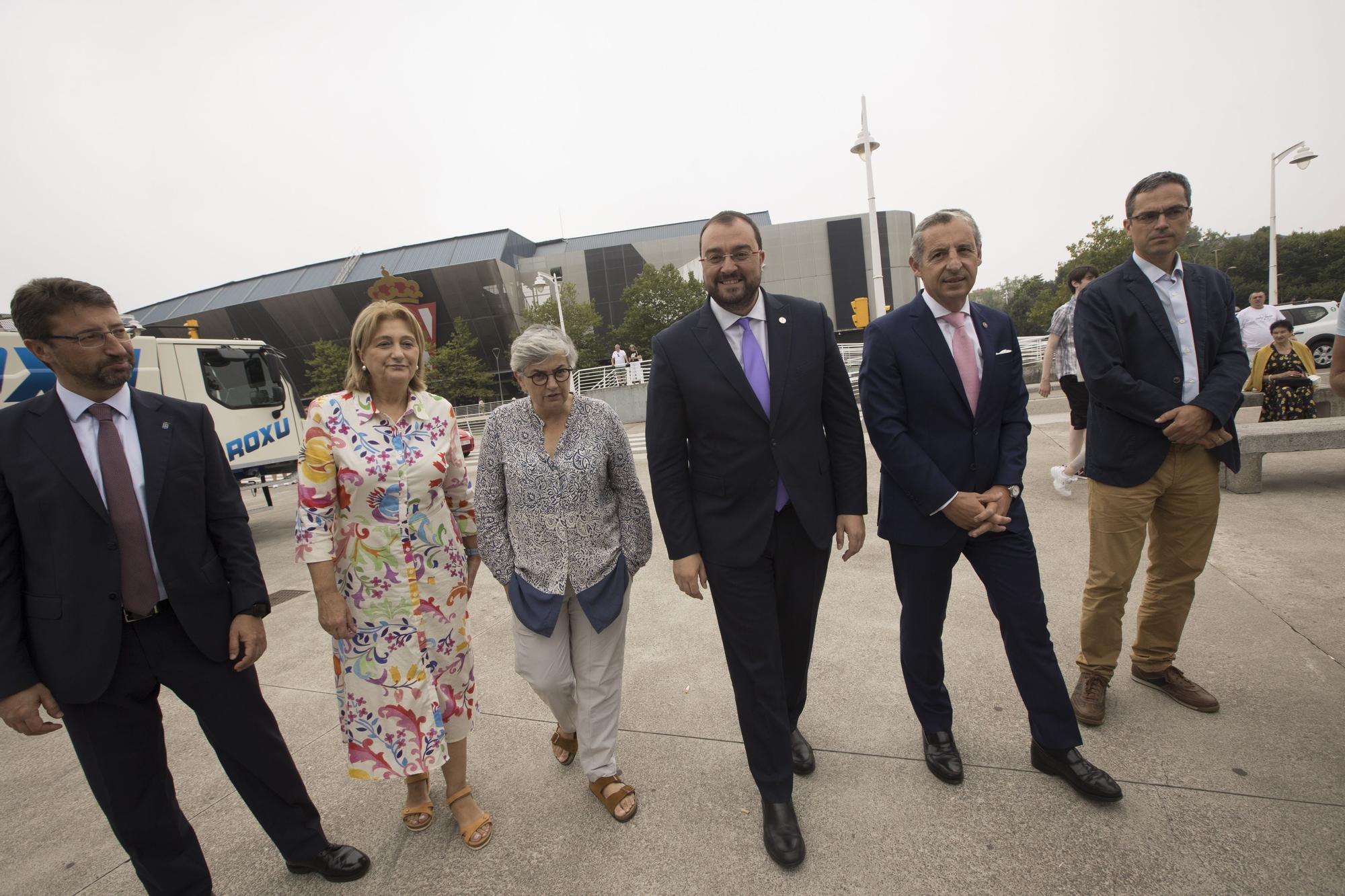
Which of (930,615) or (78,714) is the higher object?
(78,714)

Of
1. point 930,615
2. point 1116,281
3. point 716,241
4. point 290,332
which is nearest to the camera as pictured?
point 716,241

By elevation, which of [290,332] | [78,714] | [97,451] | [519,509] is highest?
[290,332]

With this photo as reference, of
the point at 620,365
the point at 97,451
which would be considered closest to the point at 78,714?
the point at 97,451

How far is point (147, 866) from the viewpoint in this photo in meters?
1.91

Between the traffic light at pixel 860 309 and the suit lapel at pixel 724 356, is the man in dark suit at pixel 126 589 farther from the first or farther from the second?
the traffic light at pixel 860 309

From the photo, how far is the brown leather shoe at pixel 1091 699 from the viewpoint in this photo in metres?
2.51

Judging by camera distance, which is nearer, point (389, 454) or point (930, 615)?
point (389, 454)

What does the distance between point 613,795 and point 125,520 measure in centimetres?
185

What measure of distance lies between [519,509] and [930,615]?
1617mm

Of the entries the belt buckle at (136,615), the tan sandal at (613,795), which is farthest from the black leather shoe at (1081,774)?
the belt buckle at (136,615)

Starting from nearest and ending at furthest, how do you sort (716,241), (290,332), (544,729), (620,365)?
(716,241), (544,729), (620,365), (290,332)

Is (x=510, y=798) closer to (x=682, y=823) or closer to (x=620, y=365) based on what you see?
(x=682, y=823)

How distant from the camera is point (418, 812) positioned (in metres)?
2.37

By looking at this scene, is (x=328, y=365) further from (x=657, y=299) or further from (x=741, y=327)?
(x=741, y=327)
